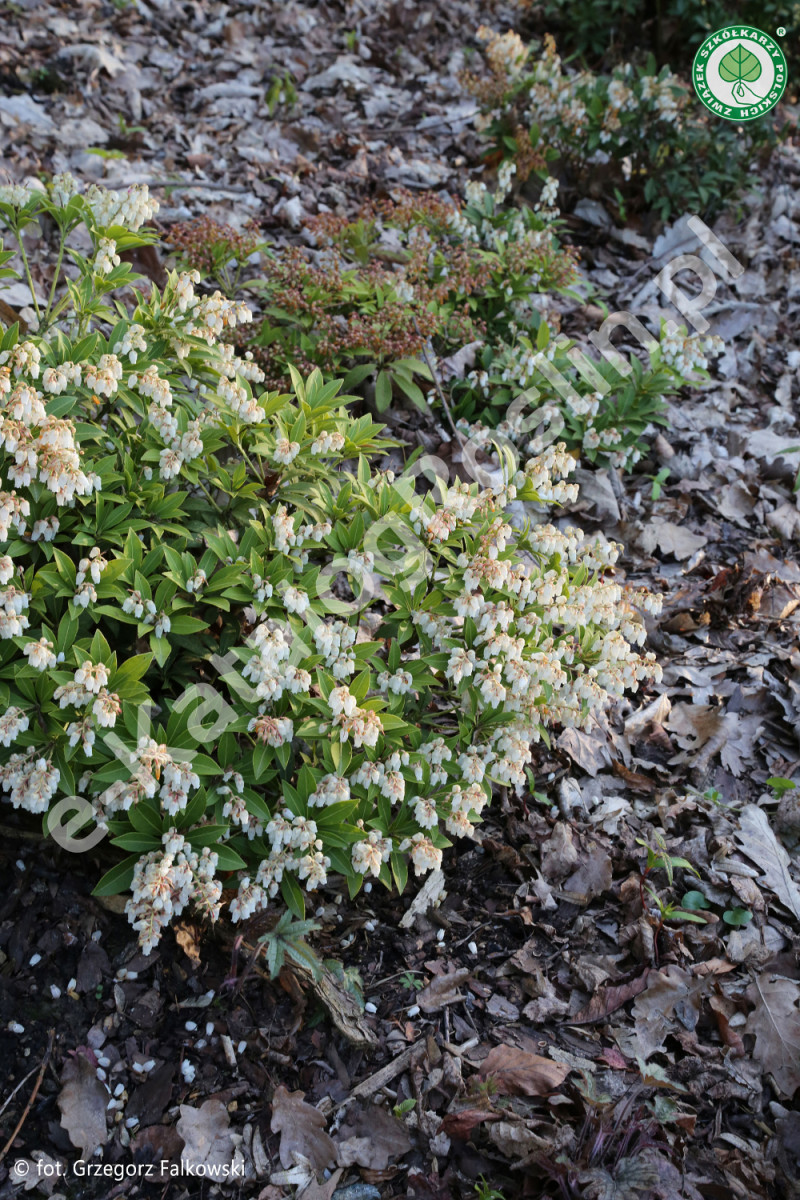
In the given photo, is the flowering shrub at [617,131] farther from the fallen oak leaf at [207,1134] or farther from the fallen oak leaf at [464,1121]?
the fallen oak leaf at [207,1134]

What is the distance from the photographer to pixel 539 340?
14.1 ft

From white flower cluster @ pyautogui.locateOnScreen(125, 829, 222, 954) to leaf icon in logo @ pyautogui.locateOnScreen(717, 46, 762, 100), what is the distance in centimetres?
556

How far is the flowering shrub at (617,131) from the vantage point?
553 centimetres

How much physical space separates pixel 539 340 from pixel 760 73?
292 centimetres

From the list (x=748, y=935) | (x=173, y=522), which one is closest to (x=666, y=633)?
(x=748, y=935)

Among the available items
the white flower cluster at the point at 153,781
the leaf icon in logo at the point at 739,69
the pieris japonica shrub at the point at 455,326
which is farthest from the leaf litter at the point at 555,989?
the leaf icon in logo at the point at 739,69

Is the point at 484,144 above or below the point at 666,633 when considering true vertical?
above

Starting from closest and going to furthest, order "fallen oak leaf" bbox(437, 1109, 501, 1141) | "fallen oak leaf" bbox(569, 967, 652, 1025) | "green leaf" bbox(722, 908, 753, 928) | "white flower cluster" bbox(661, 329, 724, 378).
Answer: "fallen oak leaf" bbox(437, 1109, 501, 1141) < "fallen oak leaf" bbox(569, 967, 652, 1025) < "green leaf" bbox(722, 908, 753, 928) < "white flower cluster" bbox(661, 329, 724, 378)

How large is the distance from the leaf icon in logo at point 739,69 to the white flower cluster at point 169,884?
556 cm

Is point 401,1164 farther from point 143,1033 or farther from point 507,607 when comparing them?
point 507,607

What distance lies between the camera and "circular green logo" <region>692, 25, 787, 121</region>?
18.1ft

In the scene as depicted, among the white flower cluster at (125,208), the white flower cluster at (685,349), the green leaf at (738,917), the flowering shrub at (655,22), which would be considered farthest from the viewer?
the flowering shrub at (655,22)

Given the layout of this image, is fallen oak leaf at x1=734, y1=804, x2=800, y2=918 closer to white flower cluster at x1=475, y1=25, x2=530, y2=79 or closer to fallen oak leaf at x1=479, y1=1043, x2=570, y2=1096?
fallen oak leaf at x1=479, y1=1043, x2=570, y2=1096

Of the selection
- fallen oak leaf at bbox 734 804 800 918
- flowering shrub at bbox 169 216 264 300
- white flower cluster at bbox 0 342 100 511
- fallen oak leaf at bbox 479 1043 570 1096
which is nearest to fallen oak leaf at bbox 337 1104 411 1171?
fallen oak leaf at bbox 479 1043 570 1096
